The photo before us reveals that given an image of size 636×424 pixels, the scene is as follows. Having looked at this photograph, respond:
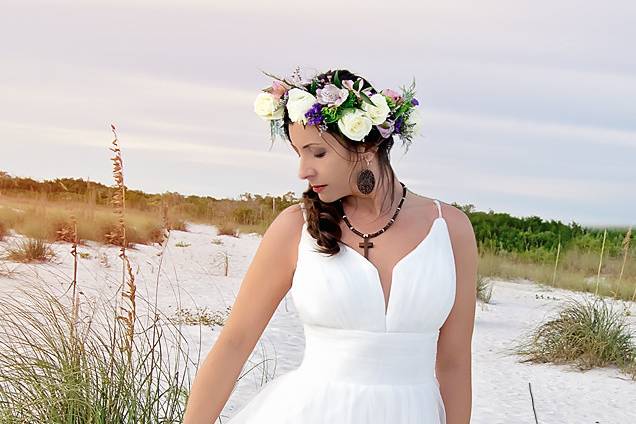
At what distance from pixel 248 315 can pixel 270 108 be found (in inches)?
23.4

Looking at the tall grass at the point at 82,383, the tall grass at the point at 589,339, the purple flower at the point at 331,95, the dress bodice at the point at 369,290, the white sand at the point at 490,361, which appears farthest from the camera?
the tall grass at the point at 589,339

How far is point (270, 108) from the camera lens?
8.64 ft

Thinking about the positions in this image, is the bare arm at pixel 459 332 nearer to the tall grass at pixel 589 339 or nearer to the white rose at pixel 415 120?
the white rose at pixel 415 120

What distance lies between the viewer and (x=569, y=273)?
15516 mm

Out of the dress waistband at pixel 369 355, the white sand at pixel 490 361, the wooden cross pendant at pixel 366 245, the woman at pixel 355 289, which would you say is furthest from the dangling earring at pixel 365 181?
the white sand at pixel 490 361

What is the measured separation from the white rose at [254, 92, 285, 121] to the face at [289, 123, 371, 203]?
0.47 feet

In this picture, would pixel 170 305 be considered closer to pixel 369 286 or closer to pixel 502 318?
pixel 502 318

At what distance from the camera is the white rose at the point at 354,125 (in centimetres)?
245

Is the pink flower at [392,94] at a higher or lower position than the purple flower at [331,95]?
higher

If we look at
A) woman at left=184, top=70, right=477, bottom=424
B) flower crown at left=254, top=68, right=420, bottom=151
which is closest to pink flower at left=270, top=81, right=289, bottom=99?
flower crown at left=254, top=68, right=420, bottom=151

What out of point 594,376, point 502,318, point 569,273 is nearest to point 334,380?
point 594,376

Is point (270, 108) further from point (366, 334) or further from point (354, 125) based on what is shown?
point (366, 334)

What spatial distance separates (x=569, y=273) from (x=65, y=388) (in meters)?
Result: 12.7

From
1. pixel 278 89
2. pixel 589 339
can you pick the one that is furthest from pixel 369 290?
pixel 589 339
